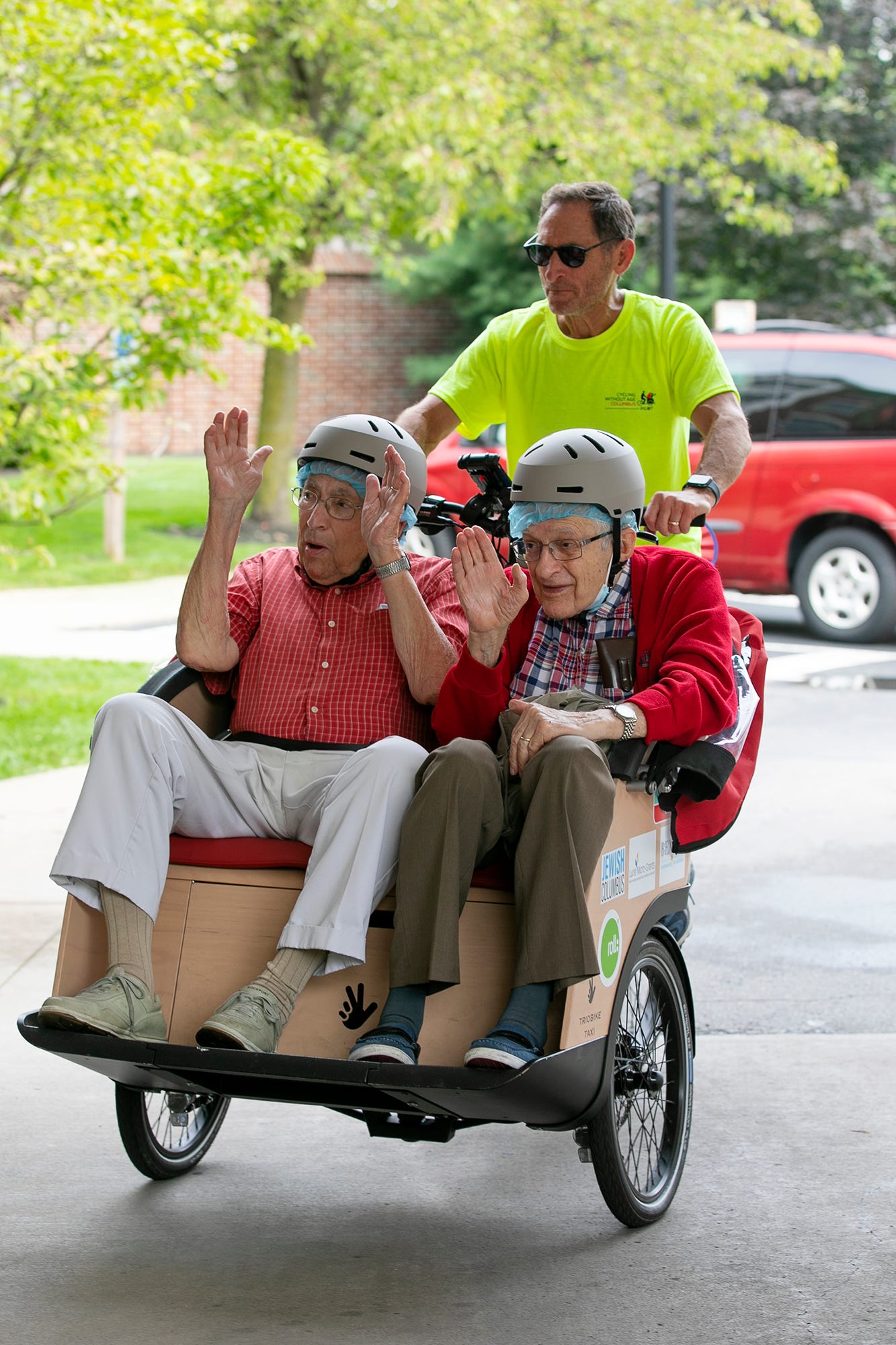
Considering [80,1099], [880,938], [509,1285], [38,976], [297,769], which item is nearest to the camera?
[509,1285]

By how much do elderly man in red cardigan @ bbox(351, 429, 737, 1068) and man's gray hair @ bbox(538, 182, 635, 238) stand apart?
0.88 m

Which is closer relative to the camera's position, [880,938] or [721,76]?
[880,938]

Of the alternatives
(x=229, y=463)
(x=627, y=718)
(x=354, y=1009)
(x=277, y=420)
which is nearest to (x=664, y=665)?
(x=627, y=718)

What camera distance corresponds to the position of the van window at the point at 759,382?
1230cm

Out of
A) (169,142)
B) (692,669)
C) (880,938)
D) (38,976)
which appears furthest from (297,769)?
(169,142)

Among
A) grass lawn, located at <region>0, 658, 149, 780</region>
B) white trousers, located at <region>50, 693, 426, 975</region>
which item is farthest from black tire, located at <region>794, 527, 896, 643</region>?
white trousers, located at <region>50, 693, 426, 975</region>

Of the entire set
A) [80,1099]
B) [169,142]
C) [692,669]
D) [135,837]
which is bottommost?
[80,1099]

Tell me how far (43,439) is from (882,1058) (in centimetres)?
537

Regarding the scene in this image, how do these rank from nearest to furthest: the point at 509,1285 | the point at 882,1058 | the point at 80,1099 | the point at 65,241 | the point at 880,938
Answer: the point at 509,1285, the point at 80,1099, the point at 882,1058, the point at 880,938, the point at 65,241

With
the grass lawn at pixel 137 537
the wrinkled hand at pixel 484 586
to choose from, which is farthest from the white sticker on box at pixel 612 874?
the grass lawn at pixel 137 537

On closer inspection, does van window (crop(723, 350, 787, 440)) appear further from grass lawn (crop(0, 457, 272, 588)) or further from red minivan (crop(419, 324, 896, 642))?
grass lawn (crop(0, 457, 272, 588))

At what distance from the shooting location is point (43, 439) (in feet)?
27.6

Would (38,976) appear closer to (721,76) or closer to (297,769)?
(297,769)

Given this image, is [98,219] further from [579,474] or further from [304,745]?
[579,474]
